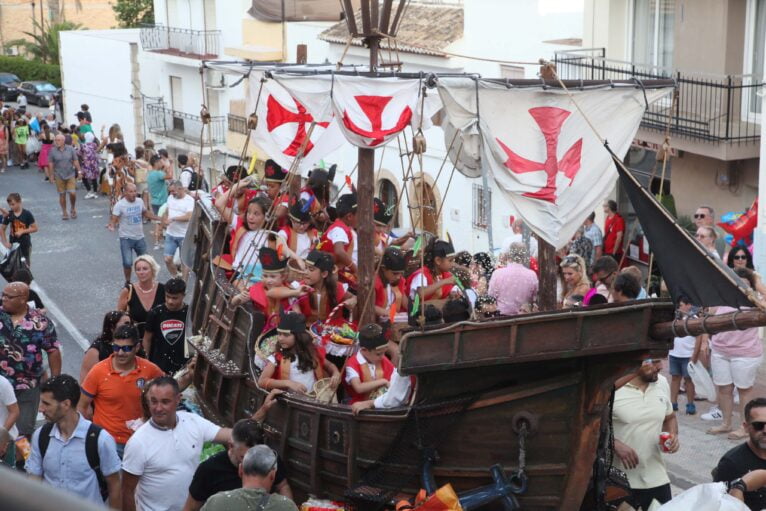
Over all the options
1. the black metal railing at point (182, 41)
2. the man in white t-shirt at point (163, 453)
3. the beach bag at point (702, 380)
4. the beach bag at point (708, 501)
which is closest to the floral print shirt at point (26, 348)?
the man in white t-shirt at point (163, 453)

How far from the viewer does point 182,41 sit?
3722 centimetres

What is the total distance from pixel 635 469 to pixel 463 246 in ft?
52.7

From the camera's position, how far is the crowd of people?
6.45 meters

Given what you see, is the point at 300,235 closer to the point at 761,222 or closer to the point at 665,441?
the point at 665,441

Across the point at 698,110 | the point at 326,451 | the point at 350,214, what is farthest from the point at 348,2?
the point at 698,110

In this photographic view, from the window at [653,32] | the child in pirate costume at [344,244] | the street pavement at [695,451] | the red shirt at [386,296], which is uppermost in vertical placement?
the window at [653,32]

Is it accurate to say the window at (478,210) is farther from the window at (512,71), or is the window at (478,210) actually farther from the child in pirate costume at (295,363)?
the child in pirate costume at (295,363)

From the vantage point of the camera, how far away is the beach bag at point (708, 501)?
605 centimetres

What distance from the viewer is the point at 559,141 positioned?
978 centimetres

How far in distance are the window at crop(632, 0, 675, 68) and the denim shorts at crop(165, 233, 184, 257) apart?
8233mm

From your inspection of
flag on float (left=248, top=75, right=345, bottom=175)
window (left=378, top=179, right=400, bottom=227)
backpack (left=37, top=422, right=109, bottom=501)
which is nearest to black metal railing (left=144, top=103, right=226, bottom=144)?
window (left=378, top=179, right=400, bottom=227)

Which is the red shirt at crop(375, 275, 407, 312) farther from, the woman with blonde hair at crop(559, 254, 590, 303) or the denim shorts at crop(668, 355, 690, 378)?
the denim shorts at crop(668, 355, 690, 378)

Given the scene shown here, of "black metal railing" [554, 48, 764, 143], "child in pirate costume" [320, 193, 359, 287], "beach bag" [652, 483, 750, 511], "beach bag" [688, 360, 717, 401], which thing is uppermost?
"black metal railing" [554, 48, 764, 143]

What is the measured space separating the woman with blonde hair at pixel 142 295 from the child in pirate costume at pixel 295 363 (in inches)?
85.6
